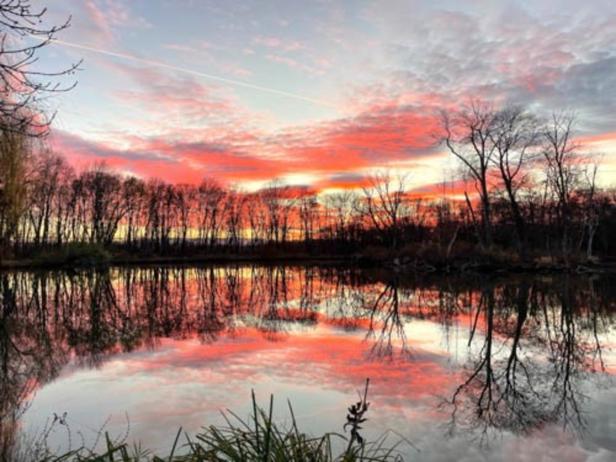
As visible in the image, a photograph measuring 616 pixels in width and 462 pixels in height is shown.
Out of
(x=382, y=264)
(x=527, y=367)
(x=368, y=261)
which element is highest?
(x=368, y=261)

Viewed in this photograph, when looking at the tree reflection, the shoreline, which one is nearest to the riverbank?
Answer: the shoreline

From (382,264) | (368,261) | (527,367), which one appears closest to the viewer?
(527,367)

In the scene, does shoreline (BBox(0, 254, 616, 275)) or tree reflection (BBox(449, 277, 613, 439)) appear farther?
shoreline (BBox(0, 254, 616, 275))

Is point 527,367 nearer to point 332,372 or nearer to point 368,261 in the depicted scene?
point 332,372

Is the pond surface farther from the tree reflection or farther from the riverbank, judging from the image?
the riverbank

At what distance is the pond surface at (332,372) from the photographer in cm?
523

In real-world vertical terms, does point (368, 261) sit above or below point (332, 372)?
above

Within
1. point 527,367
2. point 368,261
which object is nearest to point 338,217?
point 368,261

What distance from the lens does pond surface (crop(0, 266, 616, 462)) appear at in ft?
17.1

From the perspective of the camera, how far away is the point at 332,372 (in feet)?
25.1

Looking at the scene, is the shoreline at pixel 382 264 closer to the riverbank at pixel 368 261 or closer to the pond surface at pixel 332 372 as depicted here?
the riverbank at pixel 368 261

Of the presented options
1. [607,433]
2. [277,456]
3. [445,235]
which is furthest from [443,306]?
[445,235]

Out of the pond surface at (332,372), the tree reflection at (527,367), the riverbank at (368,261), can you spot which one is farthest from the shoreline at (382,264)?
the tree reflection at (527,367)

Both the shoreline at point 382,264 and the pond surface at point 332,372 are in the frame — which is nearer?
the pond surface at point 332,372
